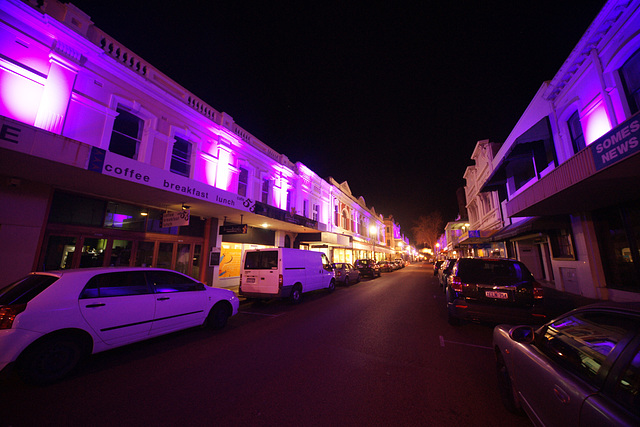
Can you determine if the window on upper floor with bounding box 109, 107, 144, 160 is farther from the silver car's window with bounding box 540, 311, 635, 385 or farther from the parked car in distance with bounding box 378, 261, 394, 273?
the parked car in distance with bounding box 378, 261, 394, 273

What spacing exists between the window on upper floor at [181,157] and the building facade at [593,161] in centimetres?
1432

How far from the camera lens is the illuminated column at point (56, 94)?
25.1ft

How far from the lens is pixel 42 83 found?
7.66 m

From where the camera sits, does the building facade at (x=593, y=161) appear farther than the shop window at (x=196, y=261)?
No

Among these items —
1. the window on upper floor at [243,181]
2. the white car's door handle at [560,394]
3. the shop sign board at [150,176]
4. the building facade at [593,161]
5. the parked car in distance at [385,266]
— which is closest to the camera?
the white car's door handle at [560,394]

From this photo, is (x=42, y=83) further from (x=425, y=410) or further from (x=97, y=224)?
(x=425, y=410)

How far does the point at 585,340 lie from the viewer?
205cm

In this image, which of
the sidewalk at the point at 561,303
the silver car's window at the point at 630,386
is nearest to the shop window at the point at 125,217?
the silver car's window at the point at 630,386

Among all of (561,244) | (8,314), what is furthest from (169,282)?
(561,244)

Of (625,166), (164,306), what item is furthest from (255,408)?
(625,166)

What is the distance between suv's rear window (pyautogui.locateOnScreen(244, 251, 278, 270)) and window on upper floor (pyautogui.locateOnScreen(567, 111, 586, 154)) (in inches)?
518

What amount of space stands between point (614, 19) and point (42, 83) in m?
18.4

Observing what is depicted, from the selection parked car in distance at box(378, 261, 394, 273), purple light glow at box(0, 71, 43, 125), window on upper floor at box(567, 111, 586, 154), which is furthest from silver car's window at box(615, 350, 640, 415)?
parked car in distance at box(378, 261, 394, 273)

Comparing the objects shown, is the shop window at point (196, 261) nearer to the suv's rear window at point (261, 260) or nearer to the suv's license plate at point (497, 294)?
the suv's rear window at point (261, 260)
